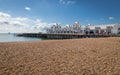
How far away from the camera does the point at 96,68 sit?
6.50 meters

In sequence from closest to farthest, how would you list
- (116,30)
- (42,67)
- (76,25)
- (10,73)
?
(10,73) → (42,67) → (116,30) → (76,25)

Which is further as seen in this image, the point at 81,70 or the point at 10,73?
the point at 81,70

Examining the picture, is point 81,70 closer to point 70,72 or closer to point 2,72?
point 70,72

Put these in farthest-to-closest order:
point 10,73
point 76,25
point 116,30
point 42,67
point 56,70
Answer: point 76,25 < point 116,30 < point 42,67 < point 56,70 < point 10,73

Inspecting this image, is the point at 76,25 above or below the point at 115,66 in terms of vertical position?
above

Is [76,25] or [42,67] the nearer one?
[42,67]

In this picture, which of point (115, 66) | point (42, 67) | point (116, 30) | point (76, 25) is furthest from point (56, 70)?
point (76, 25)

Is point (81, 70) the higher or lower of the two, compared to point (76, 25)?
lower

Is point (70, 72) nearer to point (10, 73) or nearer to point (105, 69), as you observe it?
point (105, 69)

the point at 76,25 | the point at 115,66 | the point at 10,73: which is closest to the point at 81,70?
the point at 115,66

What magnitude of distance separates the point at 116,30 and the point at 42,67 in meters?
71.6

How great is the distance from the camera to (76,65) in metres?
6.93

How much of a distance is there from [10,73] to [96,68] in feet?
12.2

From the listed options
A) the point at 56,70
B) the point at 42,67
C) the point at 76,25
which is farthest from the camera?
the point at 76,25
